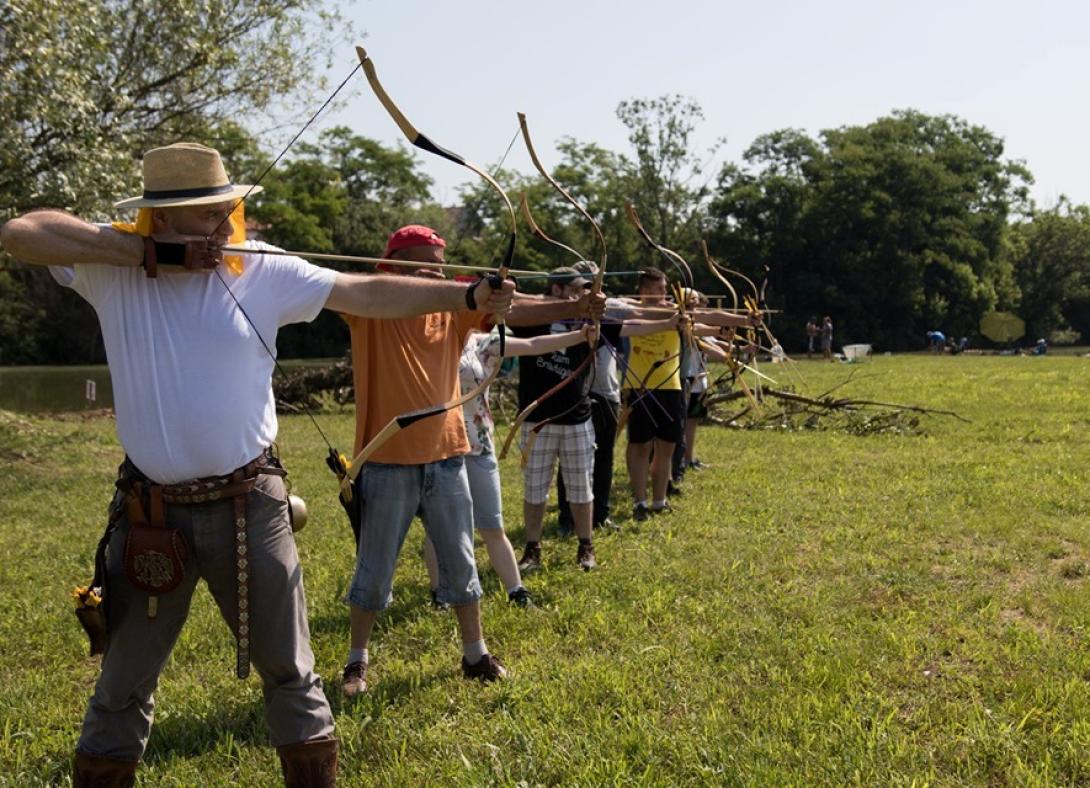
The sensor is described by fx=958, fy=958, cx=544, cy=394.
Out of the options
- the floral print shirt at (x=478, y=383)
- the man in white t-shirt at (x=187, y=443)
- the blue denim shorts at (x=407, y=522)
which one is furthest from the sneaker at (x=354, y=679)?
the floral print shirt at (x=478, y=383)

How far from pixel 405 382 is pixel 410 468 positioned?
343mm

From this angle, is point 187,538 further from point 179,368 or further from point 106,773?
point 106,773

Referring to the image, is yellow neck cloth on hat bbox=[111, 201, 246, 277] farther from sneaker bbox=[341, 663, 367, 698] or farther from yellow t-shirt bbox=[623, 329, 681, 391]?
yellow t-shirt bbox=[623, 329, 681, 391]

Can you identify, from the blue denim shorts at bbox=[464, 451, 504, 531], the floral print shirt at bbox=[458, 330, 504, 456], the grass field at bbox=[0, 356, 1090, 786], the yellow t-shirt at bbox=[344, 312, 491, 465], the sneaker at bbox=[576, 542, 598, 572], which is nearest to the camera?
the grass field at bbox=[0, 356, 1090, 786]

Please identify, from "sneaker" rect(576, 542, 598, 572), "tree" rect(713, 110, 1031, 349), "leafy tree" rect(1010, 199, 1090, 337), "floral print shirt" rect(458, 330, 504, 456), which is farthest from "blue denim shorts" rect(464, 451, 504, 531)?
"leafy tree" rect(1010, 199, 1090, 337)

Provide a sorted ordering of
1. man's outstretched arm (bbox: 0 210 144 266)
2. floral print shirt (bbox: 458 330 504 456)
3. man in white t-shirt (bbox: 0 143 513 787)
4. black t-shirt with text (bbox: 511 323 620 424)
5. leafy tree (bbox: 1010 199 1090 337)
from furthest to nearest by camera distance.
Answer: leafy tree (bbox: 1010 199 1090 337) → black t-shirt with text (bbox: 511 323 620 424) → floral print shirt (bbox: 458 330 504 456) → man in white t-shirt (bbox: 0 143 513 787) → man's outstretched arm (bbox: 0 210 144 266)

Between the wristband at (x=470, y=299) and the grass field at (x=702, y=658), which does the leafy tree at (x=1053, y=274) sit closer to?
the grass field at (x=702, y=658)

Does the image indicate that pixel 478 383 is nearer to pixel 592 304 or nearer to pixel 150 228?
pixel 592 304

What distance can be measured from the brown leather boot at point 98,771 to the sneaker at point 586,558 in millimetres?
3208

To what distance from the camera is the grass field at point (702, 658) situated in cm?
323

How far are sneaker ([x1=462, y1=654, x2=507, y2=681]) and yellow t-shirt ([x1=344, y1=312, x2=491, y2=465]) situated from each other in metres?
0.87

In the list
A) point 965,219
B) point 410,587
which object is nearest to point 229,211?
point 410,587

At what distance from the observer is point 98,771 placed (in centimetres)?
270

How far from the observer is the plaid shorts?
224 inches
